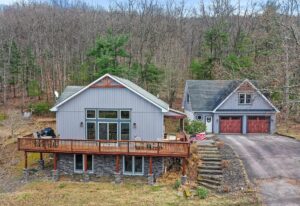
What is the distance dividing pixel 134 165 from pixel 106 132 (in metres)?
2.79

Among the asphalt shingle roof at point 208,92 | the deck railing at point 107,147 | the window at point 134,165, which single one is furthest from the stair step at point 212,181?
the asphalt shingle roof at point 208,92

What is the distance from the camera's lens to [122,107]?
20609 millimetres

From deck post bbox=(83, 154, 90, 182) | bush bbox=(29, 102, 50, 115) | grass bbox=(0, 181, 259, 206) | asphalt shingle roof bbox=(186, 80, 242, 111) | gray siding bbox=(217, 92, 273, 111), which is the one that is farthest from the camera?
bush bbox=(29, 102, 50, 115)

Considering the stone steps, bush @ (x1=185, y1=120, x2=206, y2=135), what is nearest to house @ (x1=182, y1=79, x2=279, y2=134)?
bush @ (x1=185, y1=120, x2=206, y2=135)

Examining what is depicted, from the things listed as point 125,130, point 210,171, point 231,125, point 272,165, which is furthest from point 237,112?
point 125,130

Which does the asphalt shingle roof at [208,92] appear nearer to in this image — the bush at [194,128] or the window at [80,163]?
the bush at [194,128]

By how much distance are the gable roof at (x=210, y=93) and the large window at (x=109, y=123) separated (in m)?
10.7

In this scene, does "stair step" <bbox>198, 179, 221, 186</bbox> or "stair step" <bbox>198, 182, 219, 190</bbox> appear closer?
"stair step" <bbox>198, 182, 219, 190</bbox>

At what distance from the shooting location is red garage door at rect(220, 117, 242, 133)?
1172 inches

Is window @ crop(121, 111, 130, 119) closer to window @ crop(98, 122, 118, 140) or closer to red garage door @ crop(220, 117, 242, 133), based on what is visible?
window @ crop(98, 122, 118, 140)

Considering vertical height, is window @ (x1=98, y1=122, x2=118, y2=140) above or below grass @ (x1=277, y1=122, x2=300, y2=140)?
above

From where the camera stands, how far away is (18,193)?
17531 millimetres

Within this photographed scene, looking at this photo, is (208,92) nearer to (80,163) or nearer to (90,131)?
(90,131)

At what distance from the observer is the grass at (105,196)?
51.7ft
